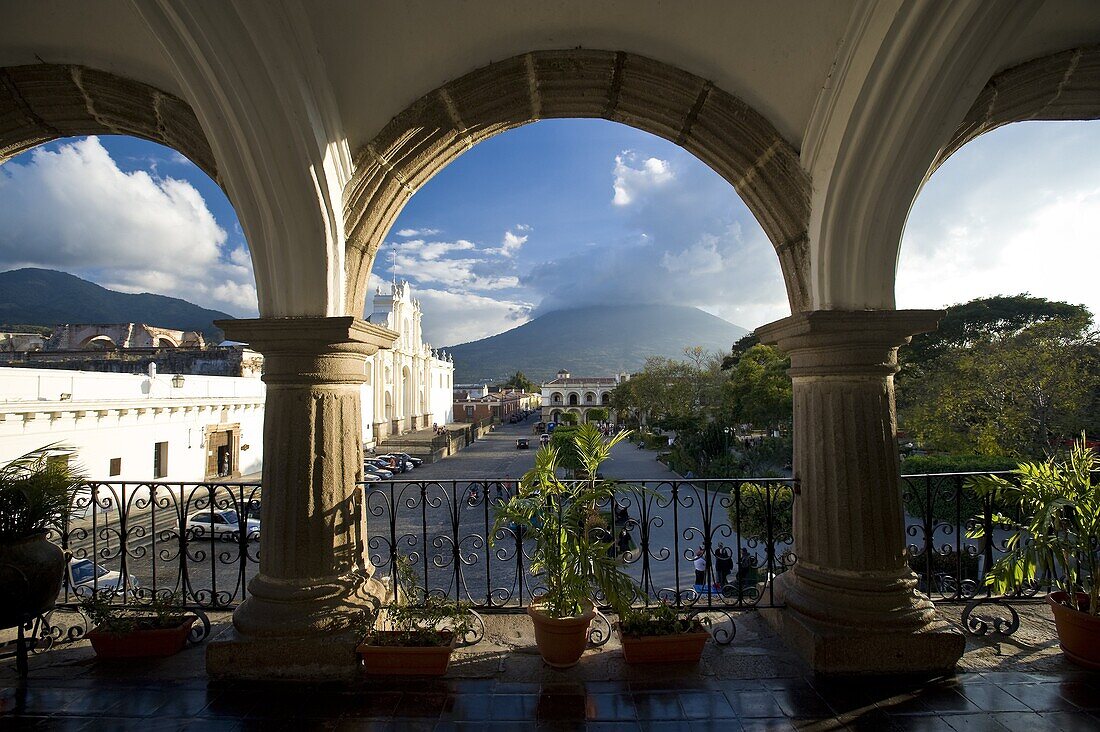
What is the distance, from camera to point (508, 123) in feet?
10.2

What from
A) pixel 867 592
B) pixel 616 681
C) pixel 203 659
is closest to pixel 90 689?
pixel 203 659

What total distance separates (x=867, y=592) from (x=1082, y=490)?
3.60 ft

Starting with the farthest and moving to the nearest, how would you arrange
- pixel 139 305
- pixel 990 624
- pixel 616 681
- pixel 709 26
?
pixel 139 305 < pixel 990 624 < pixel 709 26 < pixel 616 681

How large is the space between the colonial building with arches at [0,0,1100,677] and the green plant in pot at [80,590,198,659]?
0.42 metres

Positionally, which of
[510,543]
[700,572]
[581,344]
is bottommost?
[510,543]

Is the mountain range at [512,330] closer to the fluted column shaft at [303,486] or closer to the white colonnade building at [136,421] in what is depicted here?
the white colonnade building at [136,421]

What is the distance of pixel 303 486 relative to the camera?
8.76 feet

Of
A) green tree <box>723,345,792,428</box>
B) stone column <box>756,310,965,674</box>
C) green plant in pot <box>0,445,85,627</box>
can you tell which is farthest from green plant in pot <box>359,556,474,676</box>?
green tree <box>723,345,792,428</box>

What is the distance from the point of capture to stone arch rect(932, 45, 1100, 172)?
9.39 ft

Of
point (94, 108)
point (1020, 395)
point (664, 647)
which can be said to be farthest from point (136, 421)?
point (1020, 395)

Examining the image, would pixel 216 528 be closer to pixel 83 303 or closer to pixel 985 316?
pixel 985 316

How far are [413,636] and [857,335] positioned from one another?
2530 mm

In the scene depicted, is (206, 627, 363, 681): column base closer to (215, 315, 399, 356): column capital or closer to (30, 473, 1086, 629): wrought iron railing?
(30, 473, 1086, 629): wrought iron railing

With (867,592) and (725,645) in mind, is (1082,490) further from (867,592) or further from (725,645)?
(725,645)
